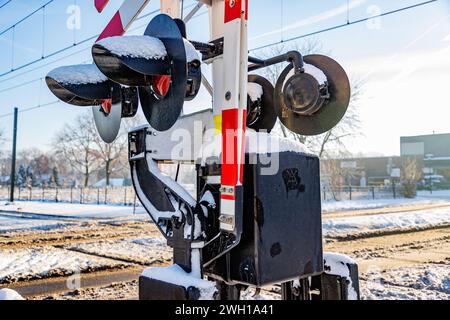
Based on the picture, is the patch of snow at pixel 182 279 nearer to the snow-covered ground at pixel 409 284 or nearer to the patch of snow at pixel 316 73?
the patch of snow at pixel 316 73

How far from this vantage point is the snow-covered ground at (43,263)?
6.49m

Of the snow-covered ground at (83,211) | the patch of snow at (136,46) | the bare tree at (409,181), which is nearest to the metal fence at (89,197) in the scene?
the snow-covered ground at (83,211)

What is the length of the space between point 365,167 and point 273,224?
63166 millimetres

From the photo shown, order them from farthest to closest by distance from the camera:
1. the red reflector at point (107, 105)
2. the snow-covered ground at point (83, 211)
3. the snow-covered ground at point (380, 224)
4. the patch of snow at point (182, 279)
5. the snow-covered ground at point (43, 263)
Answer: the snow-covered ground at point (83, 211) < the snow-covered ground at point (380, 224) < the snow-covered ground at point (43, 263) < the red reflector at point (107, 105) < the patch of snow at point (182, 279)

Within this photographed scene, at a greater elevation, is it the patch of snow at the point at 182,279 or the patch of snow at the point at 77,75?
the patch of snow at the point at 77,75

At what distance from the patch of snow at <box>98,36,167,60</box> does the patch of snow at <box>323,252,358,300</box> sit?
151 cm

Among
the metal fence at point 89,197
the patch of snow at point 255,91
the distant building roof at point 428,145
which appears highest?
the distant building roof at point 428,145

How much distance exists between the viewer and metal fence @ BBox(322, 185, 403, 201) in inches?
1186

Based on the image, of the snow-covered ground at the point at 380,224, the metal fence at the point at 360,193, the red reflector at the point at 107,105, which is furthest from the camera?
the metal fence at the point at 360,193

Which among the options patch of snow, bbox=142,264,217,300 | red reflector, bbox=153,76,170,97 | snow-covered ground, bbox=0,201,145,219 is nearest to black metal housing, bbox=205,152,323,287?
patch of snow, bbox=142,264,217,300

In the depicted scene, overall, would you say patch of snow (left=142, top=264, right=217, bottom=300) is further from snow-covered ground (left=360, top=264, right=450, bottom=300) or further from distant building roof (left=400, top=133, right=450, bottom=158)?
distant building roof (left=400, top=133, right=450, bottom=158)

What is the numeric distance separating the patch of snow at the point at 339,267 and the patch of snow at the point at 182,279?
81 centimetres

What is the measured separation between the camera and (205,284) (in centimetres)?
204
